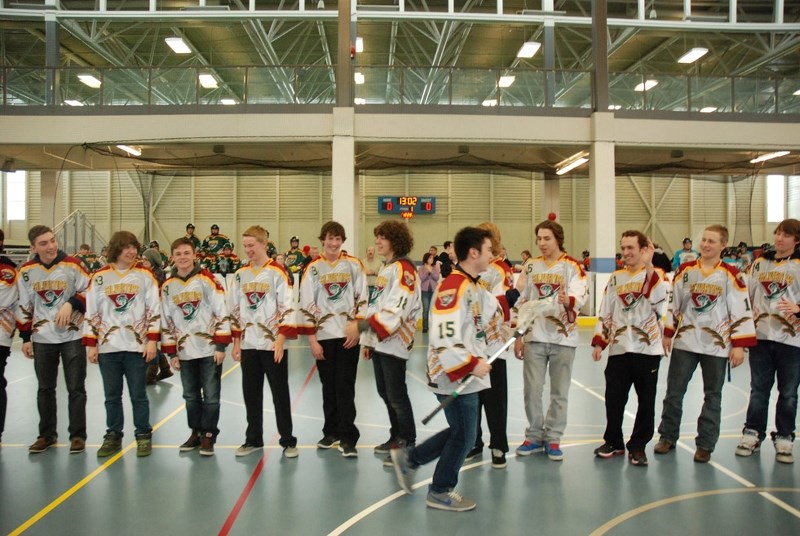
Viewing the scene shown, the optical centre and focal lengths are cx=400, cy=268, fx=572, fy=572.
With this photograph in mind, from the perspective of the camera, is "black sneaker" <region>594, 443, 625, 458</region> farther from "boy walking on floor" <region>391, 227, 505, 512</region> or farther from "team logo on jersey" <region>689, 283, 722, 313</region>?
"boy walking on floor" <region>391, 227, 505, 512</region>

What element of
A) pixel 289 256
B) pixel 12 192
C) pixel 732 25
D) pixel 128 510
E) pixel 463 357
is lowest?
pixel 128 510

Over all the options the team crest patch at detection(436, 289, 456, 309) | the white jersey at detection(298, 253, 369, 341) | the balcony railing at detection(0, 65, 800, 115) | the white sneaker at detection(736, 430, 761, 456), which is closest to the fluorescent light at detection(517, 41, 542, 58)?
A: the balcony railing at detection(0, 65, 800, 115)

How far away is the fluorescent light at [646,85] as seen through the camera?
1404 centimetres

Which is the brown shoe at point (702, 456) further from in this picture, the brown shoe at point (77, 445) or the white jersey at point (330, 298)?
the brown shoe at point (77, 445)

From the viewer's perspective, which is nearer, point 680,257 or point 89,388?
point 89,388

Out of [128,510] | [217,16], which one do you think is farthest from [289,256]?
[128,510]

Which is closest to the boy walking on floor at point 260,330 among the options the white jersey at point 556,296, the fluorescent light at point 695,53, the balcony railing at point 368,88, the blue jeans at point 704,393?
the white jersey at point 556,296

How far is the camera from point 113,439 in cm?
489

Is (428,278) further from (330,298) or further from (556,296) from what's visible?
(556,296)

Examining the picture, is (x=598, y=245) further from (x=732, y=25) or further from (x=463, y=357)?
(x=463, y=357)

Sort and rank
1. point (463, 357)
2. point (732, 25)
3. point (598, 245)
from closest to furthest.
Result: point (463, 357)
point (598, 245)
point (732, 25)

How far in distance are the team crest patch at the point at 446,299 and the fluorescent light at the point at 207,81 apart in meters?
11.6

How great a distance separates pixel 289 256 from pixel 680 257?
425 inches

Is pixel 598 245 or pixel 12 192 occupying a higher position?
pixel 12 192
